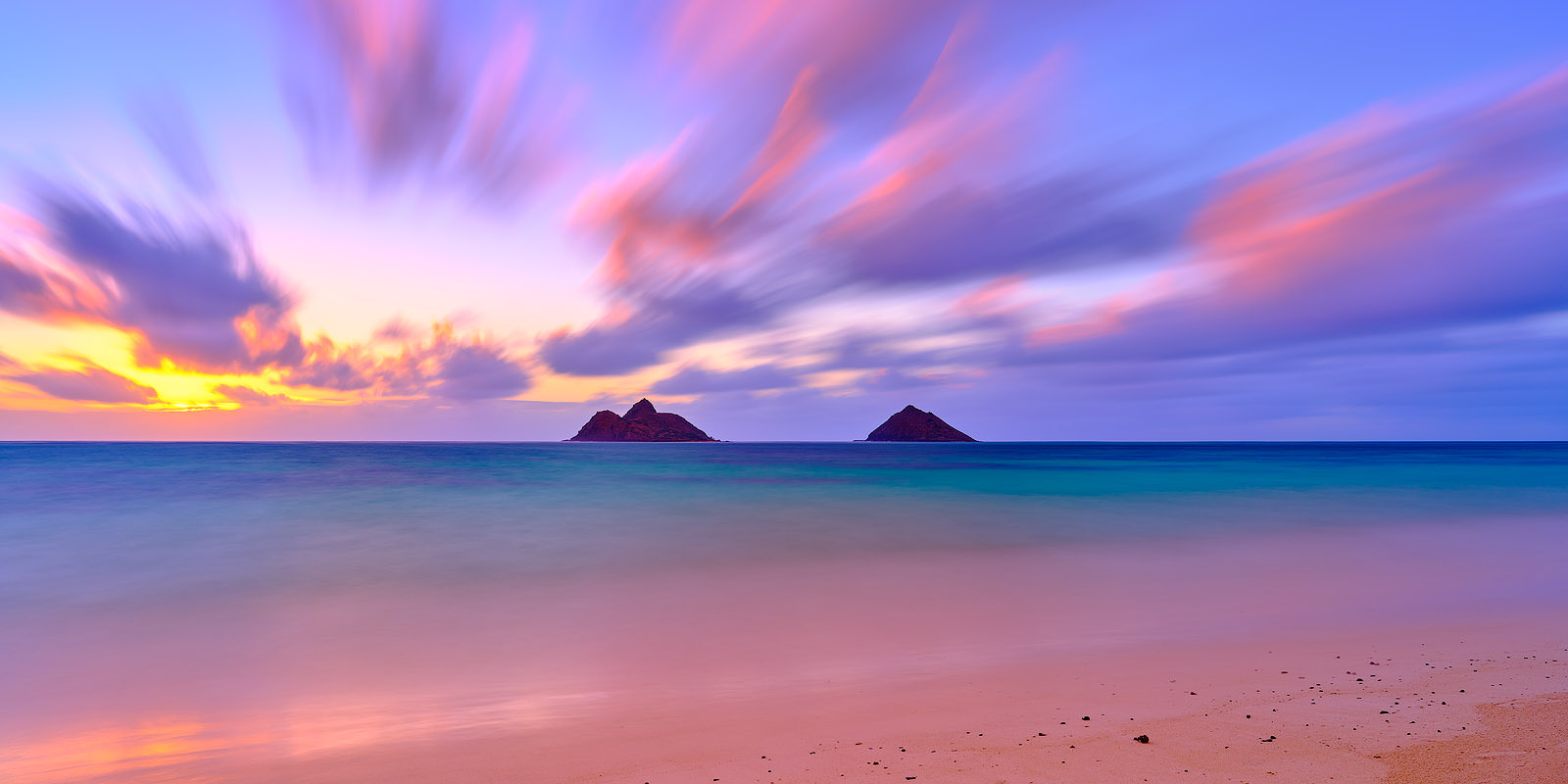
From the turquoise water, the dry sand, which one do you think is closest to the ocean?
the turquoise water

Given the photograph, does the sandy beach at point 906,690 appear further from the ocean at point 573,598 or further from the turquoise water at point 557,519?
the turquoise water at point 557,519

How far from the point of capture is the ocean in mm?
6434

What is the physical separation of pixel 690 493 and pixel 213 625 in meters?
24.7

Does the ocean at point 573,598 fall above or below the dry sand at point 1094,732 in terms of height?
below

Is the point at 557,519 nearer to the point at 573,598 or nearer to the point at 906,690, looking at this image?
the point at 573,598

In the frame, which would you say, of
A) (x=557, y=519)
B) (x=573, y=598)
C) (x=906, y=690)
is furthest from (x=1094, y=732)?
(x=557, y=519)

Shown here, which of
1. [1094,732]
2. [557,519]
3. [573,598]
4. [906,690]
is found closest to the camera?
[1094,732]

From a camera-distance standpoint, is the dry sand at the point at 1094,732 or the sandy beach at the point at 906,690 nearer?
the dry sand at the point at 1094,732

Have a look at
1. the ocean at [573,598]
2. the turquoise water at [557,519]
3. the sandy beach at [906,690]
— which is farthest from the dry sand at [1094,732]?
the turquoise water at [557,519]

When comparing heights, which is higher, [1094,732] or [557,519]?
[1094,732]

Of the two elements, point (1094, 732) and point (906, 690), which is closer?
point (1094, 732)

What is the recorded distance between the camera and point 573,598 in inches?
435

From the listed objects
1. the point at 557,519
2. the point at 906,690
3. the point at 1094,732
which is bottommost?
the point at 557,519

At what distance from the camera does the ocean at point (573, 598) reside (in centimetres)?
643
